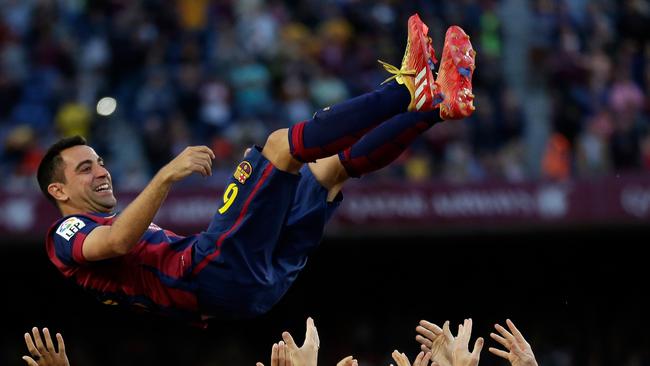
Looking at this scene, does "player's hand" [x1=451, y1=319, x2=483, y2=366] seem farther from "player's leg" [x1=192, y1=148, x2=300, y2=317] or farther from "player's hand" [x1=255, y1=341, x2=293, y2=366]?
"player's leg" [x1=192, y1=148, x2=300, y2=317]

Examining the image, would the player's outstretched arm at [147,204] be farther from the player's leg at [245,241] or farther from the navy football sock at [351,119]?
the navy football sock at [351,119]

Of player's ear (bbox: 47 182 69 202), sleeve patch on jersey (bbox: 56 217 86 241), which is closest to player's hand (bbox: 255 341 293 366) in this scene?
sleeve patch on jersey (bbox: 56 217 86 241)

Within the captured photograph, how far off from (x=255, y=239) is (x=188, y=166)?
646 millimetres

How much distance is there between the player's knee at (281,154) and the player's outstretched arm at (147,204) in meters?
0.37

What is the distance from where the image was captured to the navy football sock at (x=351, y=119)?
21.1 feet

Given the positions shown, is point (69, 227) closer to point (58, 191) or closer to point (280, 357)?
point (58, 191)

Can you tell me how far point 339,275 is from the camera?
14109 millimetres

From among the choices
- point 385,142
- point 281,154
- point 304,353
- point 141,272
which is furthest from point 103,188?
point 304,353

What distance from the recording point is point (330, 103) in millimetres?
13906

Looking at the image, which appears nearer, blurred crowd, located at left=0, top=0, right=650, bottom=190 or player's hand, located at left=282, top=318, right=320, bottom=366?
player's hand, located at left=282, top=318, right=320, bottom=366

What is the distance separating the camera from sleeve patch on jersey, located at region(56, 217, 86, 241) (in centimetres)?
680

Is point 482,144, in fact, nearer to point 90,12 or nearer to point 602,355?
point 602,355

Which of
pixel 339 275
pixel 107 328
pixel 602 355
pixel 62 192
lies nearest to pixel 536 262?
pixel 602 355

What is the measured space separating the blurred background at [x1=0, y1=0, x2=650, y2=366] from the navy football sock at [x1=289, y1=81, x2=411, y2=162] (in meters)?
5.88
